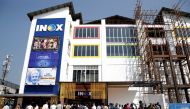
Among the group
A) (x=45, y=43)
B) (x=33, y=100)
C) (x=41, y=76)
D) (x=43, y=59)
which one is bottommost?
(x=33, y=100)

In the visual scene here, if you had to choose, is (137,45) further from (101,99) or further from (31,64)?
(31,64)

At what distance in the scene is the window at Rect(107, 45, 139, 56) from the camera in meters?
31.9

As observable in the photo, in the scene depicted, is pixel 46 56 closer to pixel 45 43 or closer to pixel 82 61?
pixel 45 43

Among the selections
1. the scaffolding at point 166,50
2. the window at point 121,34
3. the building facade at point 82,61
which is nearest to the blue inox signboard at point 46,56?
the building facade at point 82,61

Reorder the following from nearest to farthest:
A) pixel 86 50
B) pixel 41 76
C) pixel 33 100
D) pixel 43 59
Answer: pixel 33 100 < pixel 41 76 < pixel 43 59 < pixel 86 50

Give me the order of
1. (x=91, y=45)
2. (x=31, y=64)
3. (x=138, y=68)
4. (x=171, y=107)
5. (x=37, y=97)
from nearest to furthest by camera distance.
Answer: (x=171, y=107) → (x=37, y=97) → (x=31, y=64) → (x=138, y=68) → (x=91, y=45)

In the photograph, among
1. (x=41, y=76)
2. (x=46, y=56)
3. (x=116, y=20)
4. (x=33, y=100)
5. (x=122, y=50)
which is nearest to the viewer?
(x=33, y=100)

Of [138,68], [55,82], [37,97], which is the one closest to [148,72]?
[138,68]

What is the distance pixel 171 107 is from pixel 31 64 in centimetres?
1952

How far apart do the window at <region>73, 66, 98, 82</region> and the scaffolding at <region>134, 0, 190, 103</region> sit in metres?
6.71

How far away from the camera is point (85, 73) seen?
101ft

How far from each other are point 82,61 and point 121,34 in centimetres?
786

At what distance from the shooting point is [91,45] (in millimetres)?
33031

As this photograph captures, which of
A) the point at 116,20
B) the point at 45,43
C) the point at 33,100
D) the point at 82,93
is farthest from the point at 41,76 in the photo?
the point at 116,20
